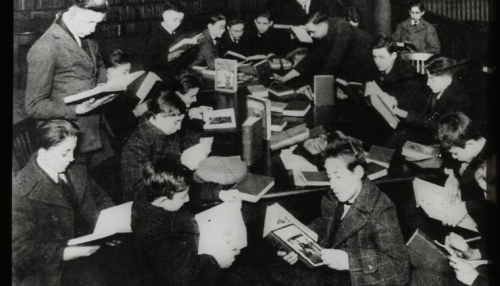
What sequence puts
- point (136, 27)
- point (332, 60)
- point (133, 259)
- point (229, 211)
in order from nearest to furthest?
1. point (133, 259)
2. point (229, 211)
3. point (136, 27)
4. point (332, 60)

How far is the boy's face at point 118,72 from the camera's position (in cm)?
267

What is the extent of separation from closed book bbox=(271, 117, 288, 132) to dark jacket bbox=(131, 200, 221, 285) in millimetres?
824

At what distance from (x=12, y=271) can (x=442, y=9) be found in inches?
112

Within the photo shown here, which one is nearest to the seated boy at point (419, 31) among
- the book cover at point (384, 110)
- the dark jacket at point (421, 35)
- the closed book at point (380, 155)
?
the dark jacket at point (421, 35)

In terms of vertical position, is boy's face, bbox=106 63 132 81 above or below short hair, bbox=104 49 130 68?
below

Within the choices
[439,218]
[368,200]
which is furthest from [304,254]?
[439,218]

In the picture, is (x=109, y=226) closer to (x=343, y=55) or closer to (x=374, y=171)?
(x=374, y=171)

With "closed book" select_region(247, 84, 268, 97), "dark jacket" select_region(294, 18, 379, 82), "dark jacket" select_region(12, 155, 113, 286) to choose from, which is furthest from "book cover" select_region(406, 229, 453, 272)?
"dark jacket" select_region(12, 155, 113, 286)

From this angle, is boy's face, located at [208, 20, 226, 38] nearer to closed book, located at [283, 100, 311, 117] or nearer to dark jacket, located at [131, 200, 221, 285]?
closed book, located at [283, 100, 311, 117]

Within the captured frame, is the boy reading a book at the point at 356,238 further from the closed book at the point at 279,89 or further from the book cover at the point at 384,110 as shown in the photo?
the closed book at the point at 279,89

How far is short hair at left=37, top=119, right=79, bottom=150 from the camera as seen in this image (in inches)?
99.3

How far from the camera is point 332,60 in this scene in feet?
9.84

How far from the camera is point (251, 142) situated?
2717 millimetres

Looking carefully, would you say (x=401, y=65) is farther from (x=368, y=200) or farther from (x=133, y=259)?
(x=133, y=259)
